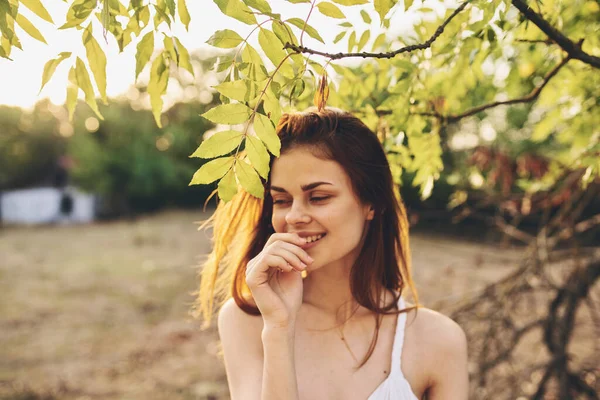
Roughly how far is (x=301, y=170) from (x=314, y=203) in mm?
124

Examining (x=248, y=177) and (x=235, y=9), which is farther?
(x=248, y=177)

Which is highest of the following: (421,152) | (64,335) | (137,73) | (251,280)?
(137,73)

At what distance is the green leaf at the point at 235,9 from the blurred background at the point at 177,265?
0.27 meters

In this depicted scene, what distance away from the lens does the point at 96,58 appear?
4.22 feet

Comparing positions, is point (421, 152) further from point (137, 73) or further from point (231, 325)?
point (137, 73)

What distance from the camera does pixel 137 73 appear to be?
134 centimetres

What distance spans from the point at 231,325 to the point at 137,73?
105 centimetres

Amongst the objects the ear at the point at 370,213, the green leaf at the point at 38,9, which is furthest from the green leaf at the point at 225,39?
the ear at the point at 370,213

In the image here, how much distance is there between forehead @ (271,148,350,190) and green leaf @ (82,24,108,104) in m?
0.64

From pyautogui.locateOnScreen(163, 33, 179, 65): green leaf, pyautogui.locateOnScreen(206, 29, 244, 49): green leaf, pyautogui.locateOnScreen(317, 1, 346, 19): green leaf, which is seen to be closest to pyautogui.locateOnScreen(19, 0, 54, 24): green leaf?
pyautogui.locateOnScreen(163, 33, 179, 65): green leaf

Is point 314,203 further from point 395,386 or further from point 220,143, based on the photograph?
point 395,386

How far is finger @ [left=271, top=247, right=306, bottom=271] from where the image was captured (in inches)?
61.2

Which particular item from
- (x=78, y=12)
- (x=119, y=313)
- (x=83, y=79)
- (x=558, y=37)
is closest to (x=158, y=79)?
(x=83, y=79)

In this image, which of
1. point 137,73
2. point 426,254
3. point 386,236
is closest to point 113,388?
point 386,236
